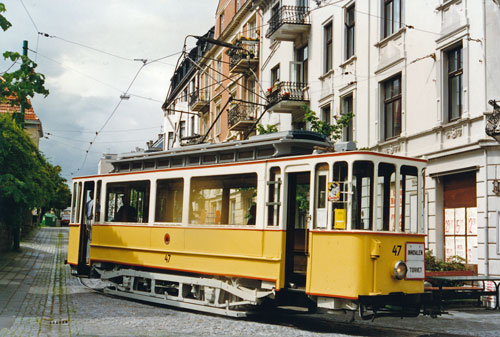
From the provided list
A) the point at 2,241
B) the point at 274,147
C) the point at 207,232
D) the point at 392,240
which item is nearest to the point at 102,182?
the point at 207,232

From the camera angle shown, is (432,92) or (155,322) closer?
(155,322)

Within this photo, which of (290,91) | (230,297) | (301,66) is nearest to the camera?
(230,297)

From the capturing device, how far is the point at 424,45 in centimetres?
1773

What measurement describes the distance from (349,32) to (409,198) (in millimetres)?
13260

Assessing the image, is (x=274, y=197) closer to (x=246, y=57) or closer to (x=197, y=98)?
(x=246, y=57)

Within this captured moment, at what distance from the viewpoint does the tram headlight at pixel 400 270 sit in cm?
994

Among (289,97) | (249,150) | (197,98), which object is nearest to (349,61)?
(289,97)

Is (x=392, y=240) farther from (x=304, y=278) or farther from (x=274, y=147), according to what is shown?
(x=274, y=147)

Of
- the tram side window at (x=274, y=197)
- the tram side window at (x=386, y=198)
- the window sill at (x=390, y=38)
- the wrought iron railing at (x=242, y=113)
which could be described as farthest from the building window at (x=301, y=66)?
the tram side window at (x=386, y=198)

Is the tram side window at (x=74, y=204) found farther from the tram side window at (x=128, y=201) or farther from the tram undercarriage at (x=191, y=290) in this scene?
the tram undercarriage at (x=191, y=290)

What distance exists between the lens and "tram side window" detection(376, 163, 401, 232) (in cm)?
1008

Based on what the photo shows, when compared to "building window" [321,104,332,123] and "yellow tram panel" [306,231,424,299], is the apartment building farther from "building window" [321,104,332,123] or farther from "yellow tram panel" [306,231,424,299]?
"yellow tram panel" [306,231,424,299]

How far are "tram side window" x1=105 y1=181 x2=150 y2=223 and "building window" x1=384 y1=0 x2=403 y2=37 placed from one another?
31.6 feet

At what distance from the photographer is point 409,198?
1049 cm
